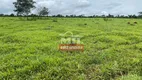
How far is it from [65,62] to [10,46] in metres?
3.62

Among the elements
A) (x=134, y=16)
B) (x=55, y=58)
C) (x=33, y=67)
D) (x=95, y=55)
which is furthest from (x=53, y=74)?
(x=134, y=16)

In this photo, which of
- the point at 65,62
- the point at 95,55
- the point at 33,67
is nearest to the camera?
the point at 33,67

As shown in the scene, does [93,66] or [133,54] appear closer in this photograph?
[93,66]

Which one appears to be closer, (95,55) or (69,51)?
(95,55)

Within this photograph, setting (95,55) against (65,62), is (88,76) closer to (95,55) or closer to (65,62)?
(65,62)

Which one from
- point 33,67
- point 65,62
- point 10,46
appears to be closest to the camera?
point 33,67

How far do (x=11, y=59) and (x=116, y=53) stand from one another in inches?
154

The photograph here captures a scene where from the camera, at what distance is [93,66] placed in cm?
580

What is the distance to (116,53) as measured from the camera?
725 centimetres

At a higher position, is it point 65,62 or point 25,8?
point 25,8

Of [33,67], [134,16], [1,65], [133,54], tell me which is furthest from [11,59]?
[134,16]

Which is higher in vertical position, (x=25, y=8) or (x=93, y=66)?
(x=25, y=8)

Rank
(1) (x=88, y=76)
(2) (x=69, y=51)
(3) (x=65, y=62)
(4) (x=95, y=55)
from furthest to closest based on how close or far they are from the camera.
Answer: (2) (x=69, y=51)
(4) (x=95, y=55)
(3) (x=65, y=62)
(1) (x=88, y=76)

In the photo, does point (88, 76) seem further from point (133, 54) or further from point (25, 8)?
point (25, 8)
